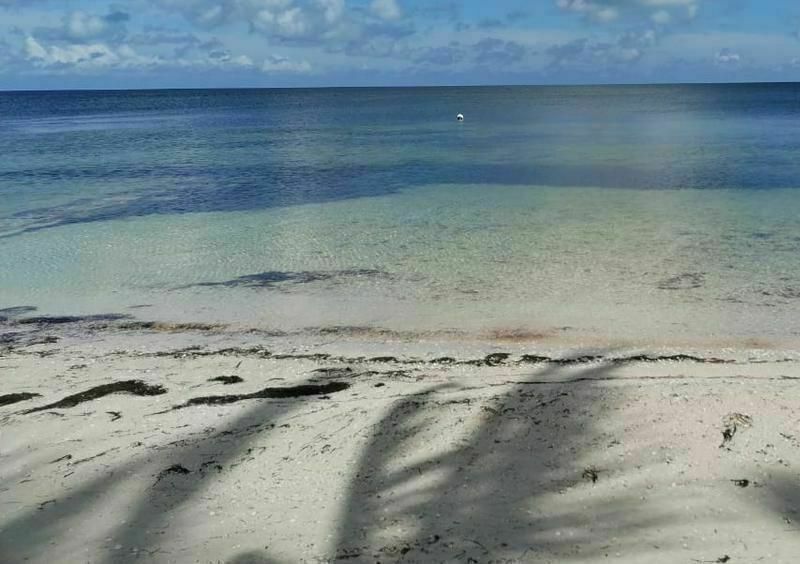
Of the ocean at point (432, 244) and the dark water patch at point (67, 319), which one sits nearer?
the ocean at point (432, 244)

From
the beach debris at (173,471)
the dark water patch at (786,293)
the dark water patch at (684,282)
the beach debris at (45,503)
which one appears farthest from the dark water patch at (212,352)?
the dark water patch at (786,293)

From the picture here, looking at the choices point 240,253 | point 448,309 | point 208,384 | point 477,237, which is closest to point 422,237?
point 477,237

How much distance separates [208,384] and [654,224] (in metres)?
10.3

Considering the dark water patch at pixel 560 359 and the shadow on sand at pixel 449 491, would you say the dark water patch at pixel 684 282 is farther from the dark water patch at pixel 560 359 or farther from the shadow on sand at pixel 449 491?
the shadow on sand at pixel 449 491

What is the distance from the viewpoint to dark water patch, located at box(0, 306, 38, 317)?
9320mm

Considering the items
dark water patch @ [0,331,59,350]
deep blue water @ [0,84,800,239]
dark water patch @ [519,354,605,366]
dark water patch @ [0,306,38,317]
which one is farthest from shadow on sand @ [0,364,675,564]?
deep blue water @ [0,84,800,239]

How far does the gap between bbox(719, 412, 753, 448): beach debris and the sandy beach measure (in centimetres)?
1

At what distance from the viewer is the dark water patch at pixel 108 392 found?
5.86 metres

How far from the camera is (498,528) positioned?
12.1 ft

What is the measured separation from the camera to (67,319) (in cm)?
906

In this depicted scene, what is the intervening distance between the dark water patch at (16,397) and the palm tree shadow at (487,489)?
123 inches

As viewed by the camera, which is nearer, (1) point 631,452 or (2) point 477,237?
(1) point 631,452

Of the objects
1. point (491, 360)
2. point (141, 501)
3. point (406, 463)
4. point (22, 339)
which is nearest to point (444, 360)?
point (491, 360)

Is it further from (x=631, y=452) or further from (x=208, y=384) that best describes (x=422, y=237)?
(x=631, y=452)
